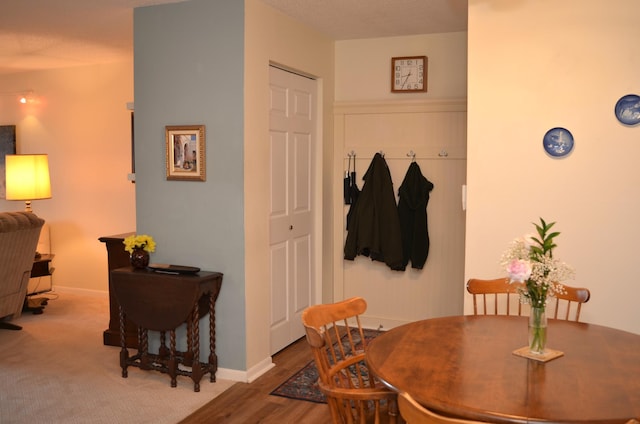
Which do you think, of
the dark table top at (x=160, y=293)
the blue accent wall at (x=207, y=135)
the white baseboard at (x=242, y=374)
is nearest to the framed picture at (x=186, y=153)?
the blue accent wall at (x=207, y=135)

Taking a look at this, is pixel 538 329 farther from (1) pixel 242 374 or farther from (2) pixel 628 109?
(1) pixel 242 374

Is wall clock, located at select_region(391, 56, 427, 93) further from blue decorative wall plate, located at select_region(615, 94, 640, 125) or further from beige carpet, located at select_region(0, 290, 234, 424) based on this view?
beige carpet, located at select_region(0, 290, 234, 424)

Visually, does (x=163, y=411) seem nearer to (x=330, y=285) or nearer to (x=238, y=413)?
(x=238, y=413)

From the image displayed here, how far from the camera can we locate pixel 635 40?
10.3 feet

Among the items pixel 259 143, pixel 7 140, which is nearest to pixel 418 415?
pixel 259 143

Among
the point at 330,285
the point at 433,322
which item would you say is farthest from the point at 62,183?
the point at 433,322

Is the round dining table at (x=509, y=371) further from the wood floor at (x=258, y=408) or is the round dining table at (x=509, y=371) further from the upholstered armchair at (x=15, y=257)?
the upholstered armchair at (x=15, y=257)

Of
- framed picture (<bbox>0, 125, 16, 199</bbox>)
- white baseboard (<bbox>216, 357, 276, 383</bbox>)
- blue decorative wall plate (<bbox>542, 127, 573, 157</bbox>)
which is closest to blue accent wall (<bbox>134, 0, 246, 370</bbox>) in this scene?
white baseboard (<bbox>216, 357, 276, 383</bbox>)

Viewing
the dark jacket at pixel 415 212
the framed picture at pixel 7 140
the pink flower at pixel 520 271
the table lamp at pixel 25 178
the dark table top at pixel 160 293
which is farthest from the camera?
the framed picture at pixel 7 140

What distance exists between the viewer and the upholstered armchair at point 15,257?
15.6 ft

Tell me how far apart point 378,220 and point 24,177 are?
10.8ft

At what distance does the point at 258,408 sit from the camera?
340 centimetres

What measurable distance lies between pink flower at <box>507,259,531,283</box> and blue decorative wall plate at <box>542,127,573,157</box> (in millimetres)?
1462

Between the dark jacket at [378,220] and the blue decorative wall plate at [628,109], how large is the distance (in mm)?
1960
